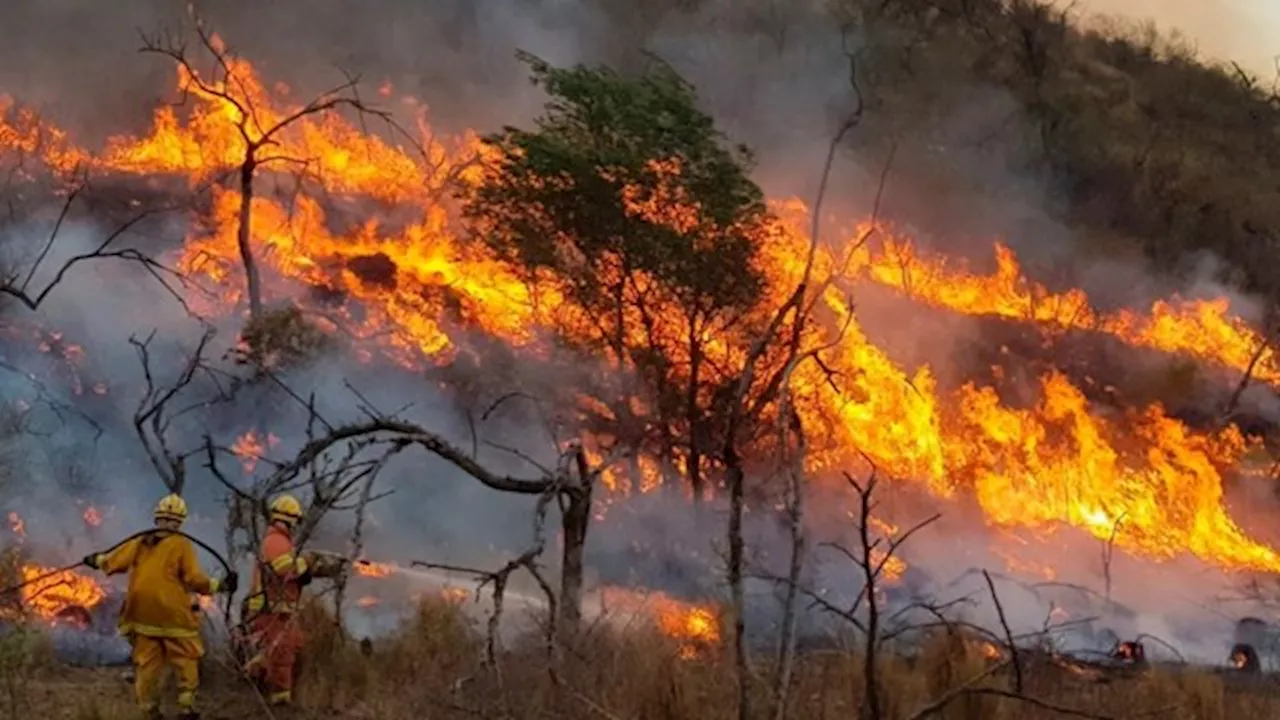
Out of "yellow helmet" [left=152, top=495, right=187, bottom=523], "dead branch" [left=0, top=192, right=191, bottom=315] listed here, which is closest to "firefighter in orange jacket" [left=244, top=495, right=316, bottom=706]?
"yellow helmet" [left=152, top=495, right=187, bottom=523]

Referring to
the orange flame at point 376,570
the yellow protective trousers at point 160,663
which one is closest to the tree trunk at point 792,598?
the yellow protective trousers at point 160,663

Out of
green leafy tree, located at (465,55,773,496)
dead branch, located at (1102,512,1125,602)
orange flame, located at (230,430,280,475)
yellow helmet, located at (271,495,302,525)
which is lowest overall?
yellow helmet, located at (271,495,302,525)

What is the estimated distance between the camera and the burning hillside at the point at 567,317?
742 inches

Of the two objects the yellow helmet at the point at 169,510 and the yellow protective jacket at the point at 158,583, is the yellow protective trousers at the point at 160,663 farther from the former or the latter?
the yellow helmet at the point at 169,510

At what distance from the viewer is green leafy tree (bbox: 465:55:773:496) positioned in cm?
1603

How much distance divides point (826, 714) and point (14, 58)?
21.5 metres

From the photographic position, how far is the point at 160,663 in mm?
7859

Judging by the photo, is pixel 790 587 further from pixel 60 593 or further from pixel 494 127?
Answer: pixel 494 127

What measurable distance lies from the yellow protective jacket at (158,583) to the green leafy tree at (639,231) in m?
8.70

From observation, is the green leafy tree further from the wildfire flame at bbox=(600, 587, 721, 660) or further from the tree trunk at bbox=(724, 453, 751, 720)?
the tree trunk at bbox=(724, 453, 751, 720)

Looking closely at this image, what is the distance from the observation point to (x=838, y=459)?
19.8m

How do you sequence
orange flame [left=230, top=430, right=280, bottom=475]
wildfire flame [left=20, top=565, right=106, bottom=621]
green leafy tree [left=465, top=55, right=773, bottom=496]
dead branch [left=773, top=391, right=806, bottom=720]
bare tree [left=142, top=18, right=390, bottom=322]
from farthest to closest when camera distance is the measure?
bare tree [left=142, top=18, right=390, bottom=322]
orange flame [left=230, top=430, right=280, bottom=475]
green leafy tree [left=465, top=55, right=773, bottom=496]
wildfire flame [left=20, top=565, right=106, bottom=621]
dead branch [left=773, top=391, right=806, bottom=720]

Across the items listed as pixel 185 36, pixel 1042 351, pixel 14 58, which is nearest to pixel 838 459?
pixel 1042 351

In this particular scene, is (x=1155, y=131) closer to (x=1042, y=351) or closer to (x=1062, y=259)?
(x=1062, y=259)
